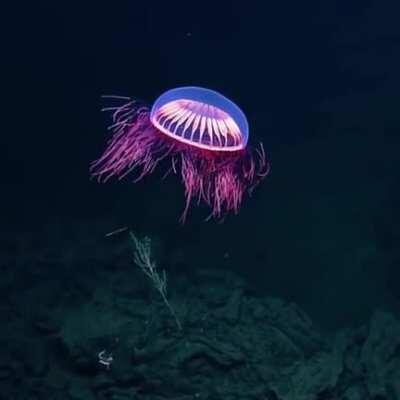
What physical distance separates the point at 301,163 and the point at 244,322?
10.8ft

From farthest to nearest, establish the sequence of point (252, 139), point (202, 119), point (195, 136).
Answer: point (252, 139), point (195, 136), point (202, 119)

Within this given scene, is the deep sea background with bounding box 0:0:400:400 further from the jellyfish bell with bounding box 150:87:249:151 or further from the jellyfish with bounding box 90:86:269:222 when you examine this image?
the jellyfish bell with bounding box 150:87:249:151

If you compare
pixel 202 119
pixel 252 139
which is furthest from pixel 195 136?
pixel 252 139

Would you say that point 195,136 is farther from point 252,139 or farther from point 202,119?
point 252,139

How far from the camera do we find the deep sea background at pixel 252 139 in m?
6.91

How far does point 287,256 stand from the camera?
7.36 meters

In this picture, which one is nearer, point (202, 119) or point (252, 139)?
point (202, 119)

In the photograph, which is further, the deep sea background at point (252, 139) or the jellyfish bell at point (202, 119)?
the deep sea background at point (252, 139)

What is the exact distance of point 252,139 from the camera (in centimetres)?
818

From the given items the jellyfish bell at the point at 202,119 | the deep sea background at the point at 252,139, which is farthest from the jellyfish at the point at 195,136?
the deep sea background at the point at 252,139

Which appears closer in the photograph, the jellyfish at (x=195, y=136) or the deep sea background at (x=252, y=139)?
the jellyfish at (x=195, y=136)

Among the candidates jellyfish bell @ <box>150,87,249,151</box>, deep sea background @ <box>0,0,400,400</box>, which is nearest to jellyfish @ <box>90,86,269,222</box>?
jellyfish bell @ <box>150,87,249,151</box>

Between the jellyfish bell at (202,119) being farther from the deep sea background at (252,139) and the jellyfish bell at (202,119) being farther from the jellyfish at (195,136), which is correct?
the deep sea background at (252,139)

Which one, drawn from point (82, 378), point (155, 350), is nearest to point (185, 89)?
point (155, 350)
